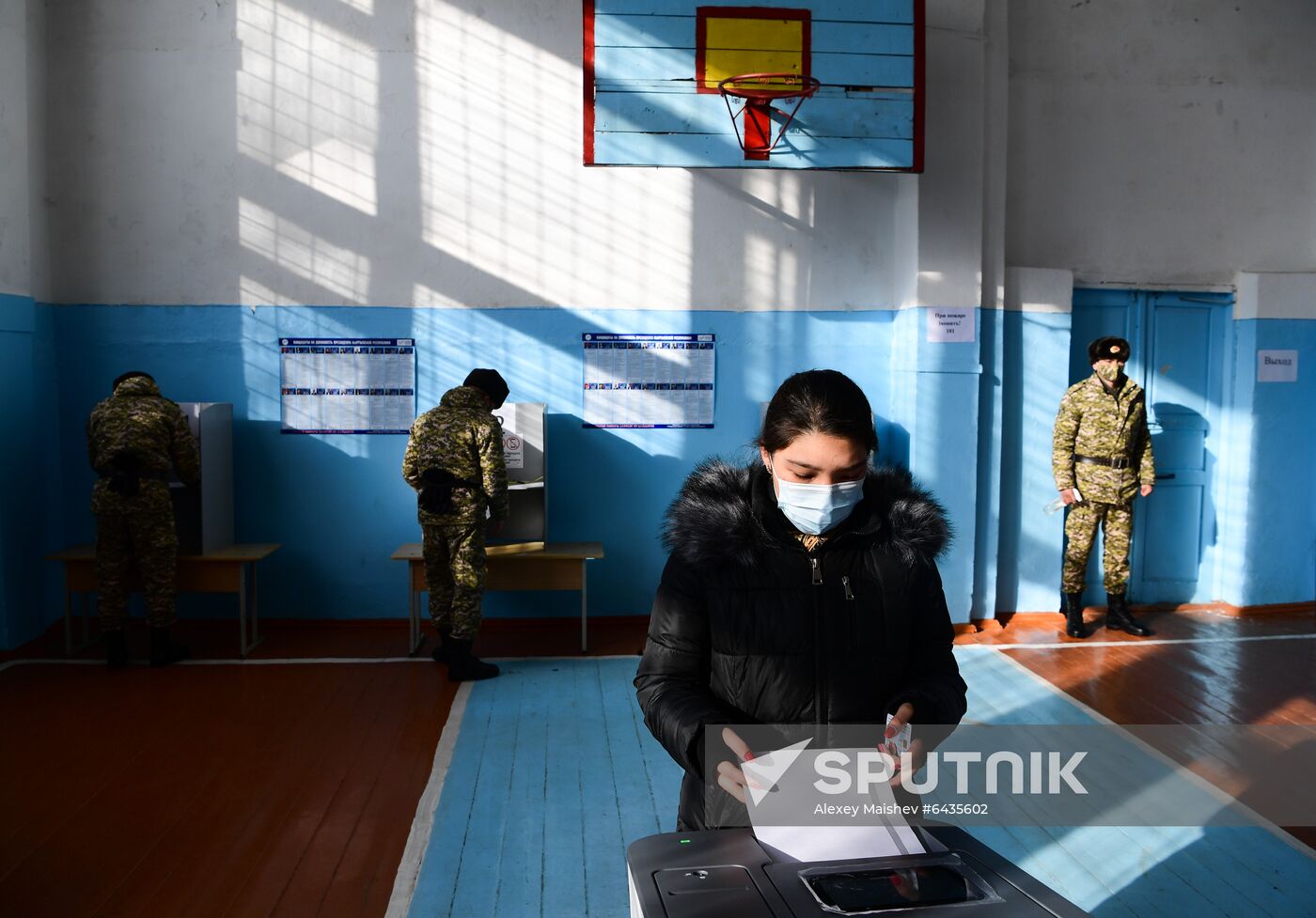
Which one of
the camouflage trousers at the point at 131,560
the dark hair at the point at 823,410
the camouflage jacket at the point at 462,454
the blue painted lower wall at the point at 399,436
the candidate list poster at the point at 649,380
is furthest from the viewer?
the candidate list poster at the point at 649,380

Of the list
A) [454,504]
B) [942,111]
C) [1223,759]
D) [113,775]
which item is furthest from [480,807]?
[942,111]

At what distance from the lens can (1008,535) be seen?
19.2 ft

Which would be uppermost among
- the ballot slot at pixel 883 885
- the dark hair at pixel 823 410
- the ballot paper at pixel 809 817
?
the dark hair at pixel 823 410

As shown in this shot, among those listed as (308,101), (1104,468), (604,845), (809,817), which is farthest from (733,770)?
(308,101)

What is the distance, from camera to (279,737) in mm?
3988

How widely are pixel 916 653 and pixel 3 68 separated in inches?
214

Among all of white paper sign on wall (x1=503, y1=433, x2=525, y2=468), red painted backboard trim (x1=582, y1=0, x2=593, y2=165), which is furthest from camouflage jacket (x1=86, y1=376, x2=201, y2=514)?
red painted backboard trim (x1=582, y1=0, x2=593, y2=165)

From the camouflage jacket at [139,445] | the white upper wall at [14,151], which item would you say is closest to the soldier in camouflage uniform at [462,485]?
the camouflage jacket at [139,445]

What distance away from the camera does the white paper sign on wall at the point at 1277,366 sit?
600 cm

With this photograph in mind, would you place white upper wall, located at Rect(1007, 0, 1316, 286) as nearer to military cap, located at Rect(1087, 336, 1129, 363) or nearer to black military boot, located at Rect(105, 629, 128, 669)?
military cap, located at Rect(1087, 336, 1129, 363)

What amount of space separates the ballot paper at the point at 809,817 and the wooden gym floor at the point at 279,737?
1.74 meters

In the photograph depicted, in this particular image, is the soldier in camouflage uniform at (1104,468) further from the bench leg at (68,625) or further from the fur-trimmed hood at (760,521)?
the bench leg at (68,625)

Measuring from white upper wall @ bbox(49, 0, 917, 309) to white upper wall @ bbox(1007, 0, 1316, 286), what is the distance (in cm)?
106

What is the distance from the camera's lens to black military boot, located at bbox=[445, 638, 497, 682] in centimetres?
477
